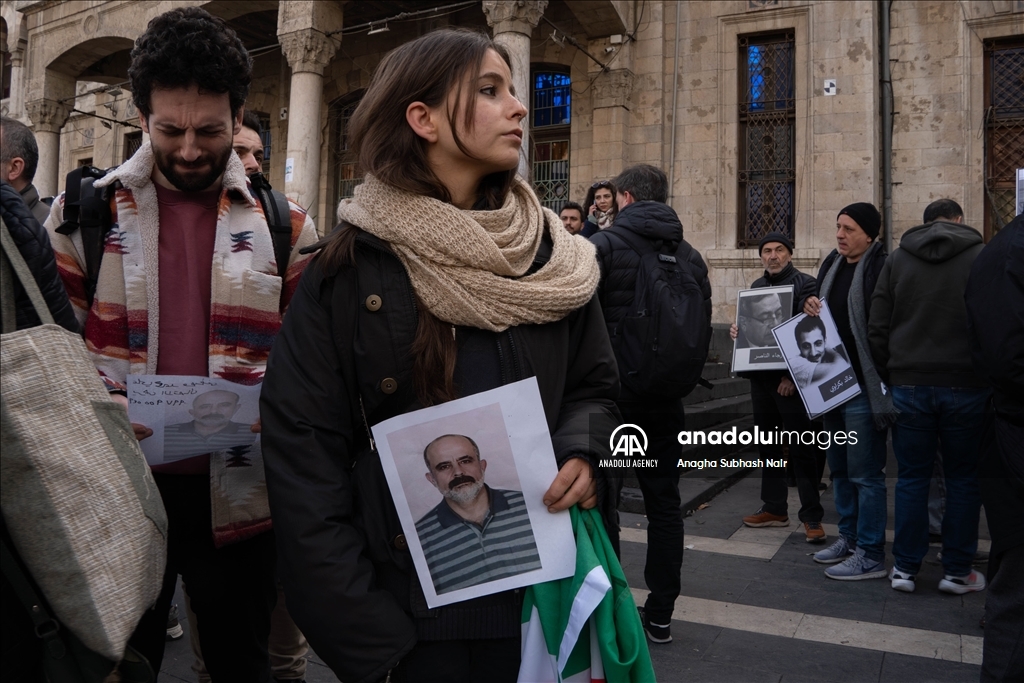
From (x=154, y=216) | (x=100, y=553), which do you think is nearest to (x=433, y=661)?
(x=100, y=553)

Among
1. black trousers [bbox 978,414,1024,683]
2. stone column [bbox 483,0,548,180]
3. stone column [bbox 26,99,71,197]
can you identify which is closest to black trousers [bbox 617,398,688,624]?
black trousers [bbox 978,414,1024,683]

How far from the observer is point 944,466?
4.88 meters

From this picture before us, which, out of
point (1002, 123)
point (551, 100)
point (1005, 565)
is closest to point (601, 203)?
point (1005, 565)

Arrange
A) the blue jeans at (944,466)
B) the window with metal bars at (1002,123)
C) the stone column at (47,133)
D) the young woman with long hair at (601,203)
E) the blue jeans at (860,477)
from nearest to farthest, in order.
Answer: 1. the blue jeans at (944,466)
2. the blue jeans at (860,477)
3. the young woman with long hair at (601,203)
4. the window with metal bars at (1002,123)
5. the stone column at (47,133)

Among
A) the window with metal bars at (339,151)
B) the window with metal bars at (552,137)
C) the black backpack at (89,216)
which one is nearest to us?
the black backpack at (89,216)

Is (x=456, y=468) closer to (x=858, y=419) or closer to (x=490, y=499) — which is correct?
(x=490, y=499)

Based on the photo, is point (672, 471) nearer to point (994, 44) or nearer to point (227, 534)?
point (227, 534)

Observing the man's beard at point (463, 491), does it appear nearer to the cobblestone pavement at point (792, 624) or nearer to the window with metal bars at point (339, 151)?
the cobblestone pavement at point (792, 624)

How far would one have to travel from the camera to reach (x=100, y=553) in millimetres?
1422

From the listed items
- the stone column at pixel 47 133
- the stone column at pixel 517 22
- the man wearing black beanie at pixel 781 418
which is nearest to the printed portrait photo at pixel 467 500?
the man wearing black beanie at pixel 781 418

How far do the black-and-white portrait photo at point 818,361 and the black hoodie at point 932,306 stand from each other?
16.4 inches

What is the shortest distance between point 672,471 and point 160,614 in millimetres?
2597

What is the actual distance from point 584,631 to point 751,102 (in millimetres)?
12934

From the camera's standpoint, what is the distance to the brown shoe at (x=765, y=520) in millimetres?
6477
